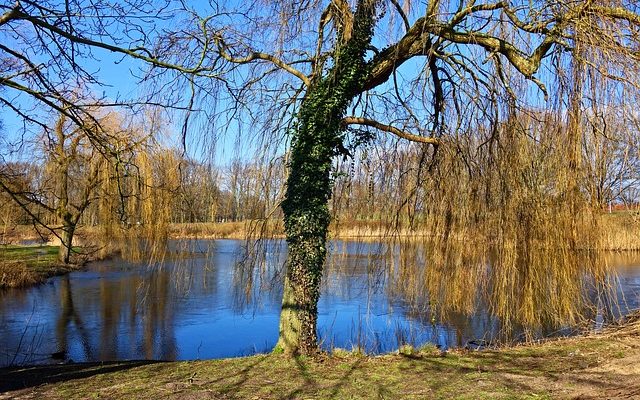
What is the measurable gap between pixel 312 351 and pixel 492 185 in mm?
2920

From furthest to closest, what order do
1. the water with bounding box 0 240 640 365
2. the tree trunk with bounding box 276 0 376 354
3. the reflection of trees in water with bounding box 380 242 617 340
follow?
the water with bounding box 0 240 640 365 < the reflection of trees in water with bounding box 380 242 617 340 < the tree trunk with bounding box 276 0 376 354

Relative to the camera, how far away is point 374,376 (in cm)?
467

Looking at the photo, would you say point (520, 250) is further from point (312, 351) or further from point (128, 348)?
point (128, 348)

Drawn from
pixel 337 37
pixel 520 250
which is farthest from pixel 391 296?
pixel 337 37

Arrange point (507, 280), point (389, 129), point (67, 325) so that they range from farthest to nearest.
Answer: point (67, 325)
point (507, 280)
point (389, 129)

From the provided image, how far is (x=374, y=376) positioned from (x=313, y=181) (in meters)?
2.21

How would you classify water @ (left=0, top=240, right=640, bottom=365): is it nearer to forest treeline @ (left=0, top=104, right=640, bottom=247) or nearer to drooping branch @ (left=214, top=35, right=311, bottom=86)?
forest treeline @ (left=0, top=104, right=640, bottom=247)

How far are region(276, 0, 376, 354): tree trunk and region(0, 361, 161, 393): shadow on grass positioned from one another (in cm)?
177

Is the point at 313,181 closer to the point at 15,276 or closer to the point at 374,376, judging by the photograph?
the point at 374,376

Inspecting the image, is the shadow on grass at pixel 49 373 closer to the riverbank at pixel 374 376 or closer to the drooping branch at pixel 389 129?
the riverbank at pixel 374 376

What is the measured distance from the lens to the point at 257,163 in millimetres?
6496

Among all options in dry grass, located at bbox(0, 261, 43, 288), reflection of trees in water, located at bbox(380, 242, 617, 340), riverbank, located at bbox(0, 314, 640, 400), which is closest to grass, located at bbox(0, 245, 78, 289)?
dry grass, located at bbox(0, 261, 43, 288)

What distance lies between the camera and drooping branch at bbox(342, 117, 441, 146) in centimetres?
632

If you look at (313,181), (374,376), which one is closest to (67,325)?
(313,181)
